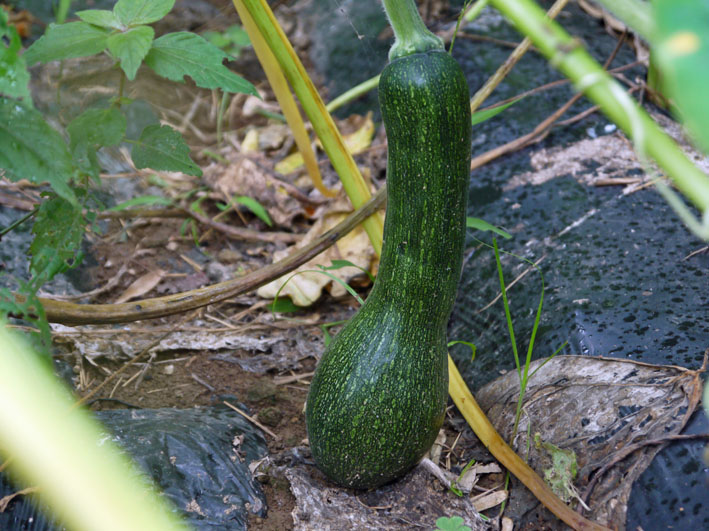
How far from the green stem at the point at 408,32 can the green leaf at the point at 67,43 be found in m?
0.63

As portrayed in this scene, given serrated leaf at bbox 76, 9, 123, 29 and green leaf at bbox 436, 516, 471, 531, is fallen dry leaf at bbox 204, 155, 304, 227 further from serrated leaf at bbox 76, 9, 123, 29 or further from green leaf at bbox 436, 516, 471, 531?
green leaf at bbox 436, 516, 471, 531

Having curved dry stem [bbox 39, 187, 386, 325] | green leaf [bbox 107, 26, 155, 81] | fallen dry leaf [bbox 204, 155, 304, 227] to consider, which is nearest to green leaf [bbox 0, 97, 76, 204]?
green leaf [bbox 107, 26, 155, 81]

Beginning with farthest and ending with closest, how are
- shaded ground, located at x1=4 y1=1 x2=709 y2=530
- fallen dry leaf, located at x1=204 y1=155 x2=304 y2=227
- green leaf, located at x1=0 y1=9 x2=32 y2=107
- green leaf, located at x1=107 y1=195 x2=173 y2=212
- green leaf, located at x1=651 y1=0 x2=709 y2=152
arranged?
fallen dry leaf, located at x1=204 y1=155 x2=304 y2=227, green leaf, located at x1=107 y1=195 x2=173 y2=212, shaded ground, located at x1=4 y1=1 x2=709 y2=530, green leaf, located at x1=0 y1=9 x2=32 y2=107, green leaf, located at x1=651 y1=0 x2=709 y2=152

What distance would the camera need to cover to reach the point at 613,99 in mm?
594

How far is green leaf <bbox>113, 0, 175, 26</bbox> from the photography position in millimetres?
1454

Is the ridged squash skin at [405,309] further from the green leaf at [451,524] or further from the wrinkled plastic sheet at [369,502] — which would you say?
the green leaf at [451,524]

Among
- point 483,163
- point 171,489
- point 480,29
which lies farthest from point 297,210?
point 171,489

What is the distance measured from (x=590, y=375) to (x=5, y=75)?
1399mm

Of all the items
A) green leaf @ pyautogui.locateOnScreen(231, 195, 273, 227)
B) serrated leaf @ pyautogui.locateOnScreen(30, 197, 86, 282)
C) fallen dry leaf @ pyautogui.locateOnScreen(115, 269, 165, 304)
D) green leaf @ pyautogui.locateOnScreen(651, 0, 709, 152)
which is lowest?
fallen dry leaf @ pyautogui.locateOnScreen(115, 269, 165, 304)

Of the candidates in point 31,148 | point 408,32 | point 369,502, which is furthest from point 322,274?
point 31,148

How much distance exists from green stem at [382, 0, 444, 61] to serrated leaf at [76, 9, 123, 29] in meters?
0.64

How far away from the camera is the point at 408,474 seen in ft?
5.29

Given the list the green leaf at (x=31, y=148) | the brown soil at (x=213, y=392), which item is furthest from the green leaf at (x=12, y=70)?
the brown soil at (x=213, y=392)

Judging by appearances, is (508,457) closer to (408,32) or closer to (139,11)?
(408,32)
